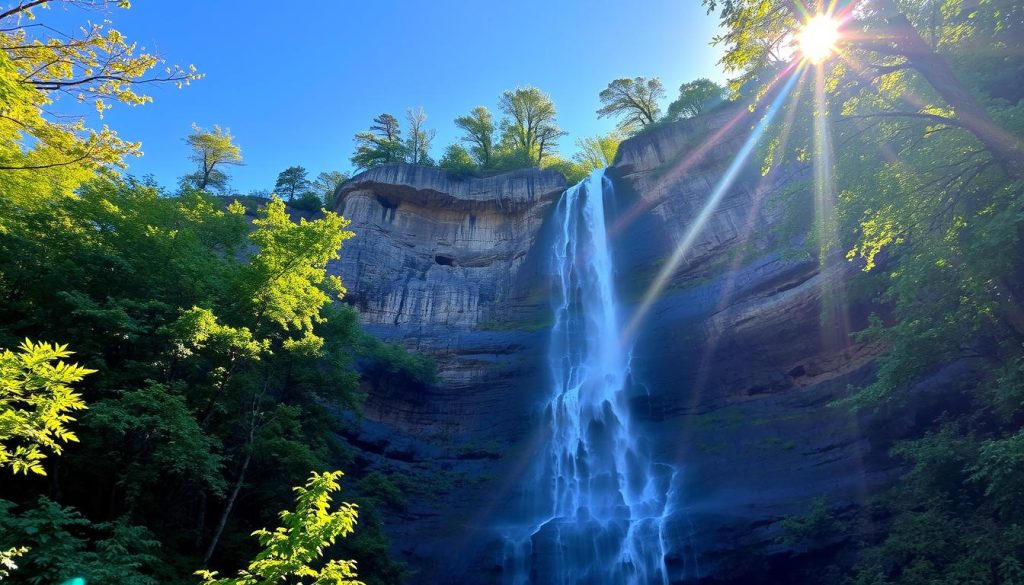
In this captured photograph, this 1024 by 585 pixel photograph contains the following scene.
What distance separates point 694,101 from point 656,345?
19713 mm

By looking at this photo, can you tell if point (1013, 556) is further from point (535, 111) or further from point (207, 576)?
point (535, 111)

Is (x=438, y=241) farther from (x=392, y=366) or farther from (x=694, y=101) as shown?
(x=694, y=101)

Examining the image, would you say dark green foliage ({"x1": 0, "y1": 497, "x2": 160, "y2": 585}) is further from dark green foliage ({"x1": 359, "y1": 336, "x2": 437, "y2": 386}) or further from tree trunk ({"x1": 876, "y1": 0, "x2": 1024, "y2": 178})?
dark green foliage ({"x1": 359, "y1": 336, "x2": 437, "y2": 386})

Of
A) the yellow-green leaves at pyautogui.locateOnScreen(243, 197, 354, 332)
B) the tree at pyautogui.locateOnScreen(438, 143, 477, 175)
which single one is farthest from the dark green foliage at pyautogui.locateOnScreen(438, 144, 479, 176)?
the yellow-green leaves at pyautogui.locateOnScreen(243, 197, 354, 332)

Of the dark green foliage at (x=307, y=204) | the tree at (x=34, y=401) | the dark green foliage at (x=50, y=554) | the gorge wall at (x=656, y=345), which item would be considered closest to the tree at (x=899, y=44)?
the gorge wall at (x=656, y=345)

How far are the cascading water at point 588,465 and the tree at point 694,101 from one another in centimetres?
977

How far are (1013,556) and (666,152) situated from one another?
25438 millimetres

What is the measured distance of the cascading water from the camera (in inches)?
649

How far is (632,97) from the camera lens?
39.2m

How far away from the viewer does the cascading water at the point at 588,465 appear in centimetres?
1648

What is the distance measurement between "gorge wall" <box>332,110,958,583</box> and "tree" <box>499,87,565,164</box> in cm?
880

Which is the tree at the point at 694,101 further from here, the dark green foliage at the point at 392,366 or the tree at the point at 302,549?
the tree at the point at 302,549

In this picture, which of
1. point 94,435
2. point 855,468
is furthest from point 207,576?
point 855,468

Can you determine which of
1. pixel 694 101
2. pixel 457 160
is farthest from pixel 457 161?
pixel 694 101
